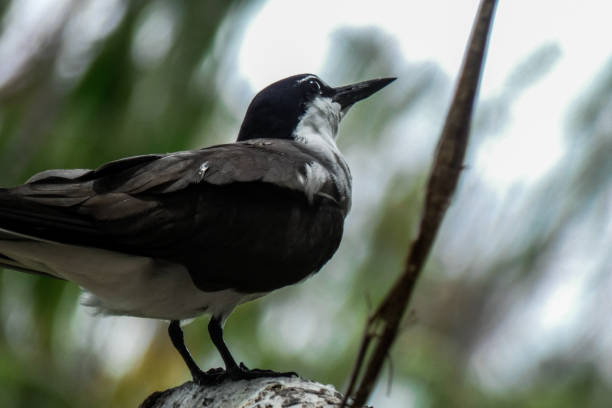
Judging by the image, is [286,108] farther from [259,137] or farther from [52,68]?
[52,68]

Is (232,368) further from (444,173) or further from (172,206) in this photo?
(444,173)

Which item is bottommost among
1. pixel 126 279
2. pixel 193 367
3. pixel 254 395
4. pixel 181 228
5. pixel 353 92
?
pixel 193 367

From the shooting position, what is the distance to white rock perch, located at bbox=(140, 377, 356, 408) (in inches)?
126

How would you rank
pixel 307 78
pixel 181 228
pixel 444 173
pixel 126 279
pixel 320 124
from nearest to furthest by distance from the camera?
1. pixel 444 173
2. pixel 181 228
3. pixel 126 279
4. pixel 320 124
5. pixel 307 78

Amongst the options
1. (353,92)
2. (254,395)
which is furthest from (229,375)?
(353,92)

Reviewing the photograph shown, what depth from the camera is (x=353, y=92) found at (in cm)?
622

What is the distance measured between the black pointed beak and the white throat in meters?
0.06

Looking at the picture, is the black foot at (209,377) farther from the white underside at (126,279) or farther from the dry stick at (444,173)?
the dry stick at (444,173)

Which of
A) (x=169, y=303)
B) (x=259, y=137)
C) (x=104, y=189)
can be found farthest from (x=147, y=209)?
(x=259, y=137)

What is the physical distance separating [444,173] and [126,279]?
256 centimetres

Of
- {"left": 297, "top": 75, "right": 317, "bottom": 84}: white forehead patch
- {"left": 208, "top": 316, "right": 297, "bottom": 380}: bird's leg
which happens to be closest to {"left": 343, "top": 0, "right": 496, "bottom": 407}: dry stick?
{"left": 208, "top": 316, "right": 297, "bottom": 380}: bird's leg

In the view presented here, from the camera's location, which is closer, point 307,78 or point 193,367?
point 193,367

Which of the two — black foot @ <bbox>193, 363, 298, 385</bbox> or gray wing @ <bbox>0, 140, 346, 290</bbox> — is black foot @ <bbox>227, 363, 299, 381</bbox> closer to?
black foot @ <bbox>193, 363, 298, 385</bbox>

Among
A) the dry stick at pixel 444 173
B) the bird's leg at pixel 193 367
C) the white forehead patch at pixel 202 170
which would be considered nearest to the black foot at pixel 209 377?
the bird's leg at pixel 193 367
